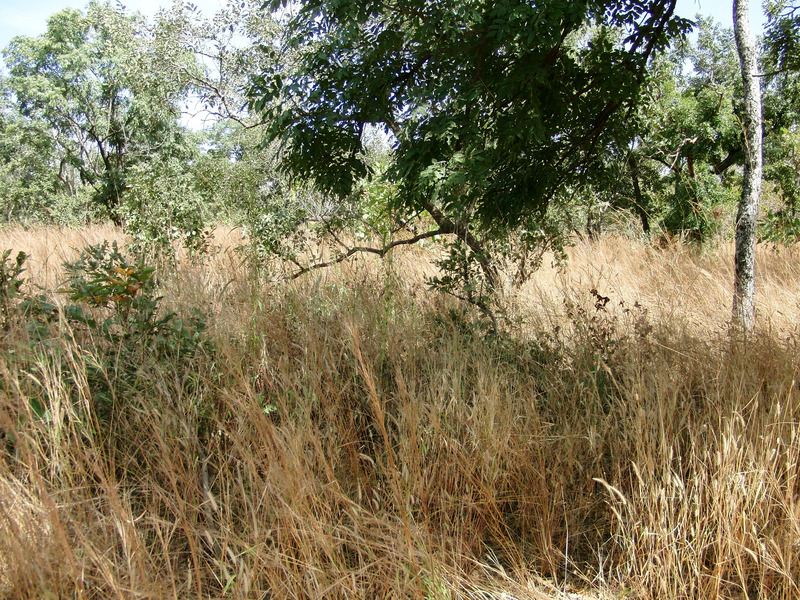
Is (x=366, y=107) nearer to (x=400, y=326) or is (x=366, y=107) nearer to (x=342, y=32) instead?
(x=342, y=32)

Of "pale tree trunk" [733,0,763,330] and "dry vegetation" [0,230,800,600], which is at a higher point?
"pale tree trunk" [733,0,763,330]

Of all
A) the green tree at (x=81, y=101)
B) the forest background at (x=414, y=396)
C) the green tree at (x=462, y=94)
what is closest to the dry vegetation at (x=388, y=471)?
the forest background at (x=414, y=396)

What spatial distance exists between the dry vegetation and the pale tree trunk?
0.94 metres

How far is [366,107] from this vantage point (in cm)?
325

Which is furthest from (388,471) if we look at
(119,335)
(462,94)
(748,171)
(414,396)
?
(748,171)

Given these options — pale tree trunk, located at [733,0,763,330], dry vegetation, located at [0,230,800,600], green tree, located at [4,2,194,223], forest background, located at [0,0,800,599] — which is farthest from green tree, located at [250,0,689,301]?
green tree, located at [4,2,194,223]

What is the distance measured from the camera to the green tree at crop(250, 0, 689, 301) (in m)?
2.82

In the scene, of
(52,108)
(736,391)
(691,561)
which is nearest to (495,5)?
(736,391)

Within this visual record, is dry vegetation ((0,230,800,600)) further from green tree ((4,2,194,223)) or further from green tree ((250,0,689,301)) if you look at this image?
green tree ((4,2,194,223))

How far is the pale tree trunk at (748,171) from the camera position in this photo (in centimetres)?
385

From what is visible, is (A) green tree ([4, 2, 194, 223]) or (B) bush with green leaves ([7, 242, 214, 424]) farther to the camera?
(A) green tree ([4, 2, 194, 223])

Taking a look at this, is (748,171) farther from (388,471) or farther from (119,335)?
(119,335)

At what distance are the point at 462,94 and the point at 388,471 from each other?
1.98 meters

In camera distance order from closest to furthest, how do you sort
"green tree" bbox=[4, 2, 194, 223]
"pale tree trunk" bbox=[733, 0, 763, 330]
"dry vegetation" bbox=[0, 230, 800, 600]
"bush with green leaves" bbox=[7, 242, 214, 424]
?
"dry vegetation" bbox=[0, 230, 800, 600]
"bush with green leaves" bbox=[7, 242, 214, 424]
"pale tree trunk" bbox=[733, 0, 763, 330]
"green tree" bbox=[4, 2, 194, 223]
